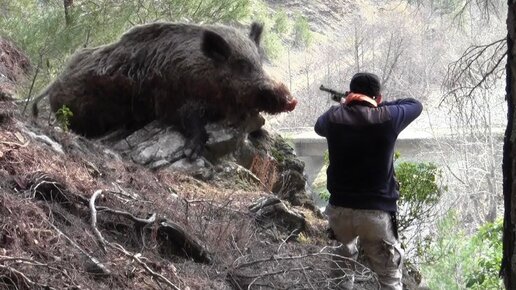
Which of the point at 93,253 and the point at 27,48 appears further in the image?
the point at 27,48

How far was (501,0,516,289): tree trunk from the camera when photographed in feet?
6.81

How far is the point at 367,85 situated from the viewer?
12.4ft

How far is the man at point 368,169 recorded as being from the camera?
3680 millimetres

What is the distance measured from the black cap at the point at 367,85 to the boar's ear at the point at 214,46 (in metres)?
2.06

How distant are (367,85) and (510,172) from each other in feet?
5.74

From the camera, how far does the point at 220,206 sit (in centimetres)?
441

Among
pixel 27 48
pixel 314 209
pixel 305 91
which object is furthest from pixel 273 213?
pixel 305 91

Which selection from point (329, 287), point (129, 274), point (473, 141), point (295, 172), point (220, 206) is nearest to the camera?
point (129, 274)

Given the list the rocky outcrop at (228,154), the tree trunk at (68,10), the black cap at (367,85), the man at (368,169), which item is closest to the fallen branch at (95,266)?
the man at (368,169)

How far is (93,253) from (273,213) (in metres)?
1.91

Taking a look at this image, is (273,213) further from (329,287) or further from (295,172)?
(295,172)

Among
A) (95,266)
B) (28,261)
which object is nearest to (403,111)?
(95,266)

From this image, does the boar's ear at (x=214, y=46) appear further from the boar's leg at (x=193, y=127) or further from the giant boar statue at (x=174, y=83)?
the boar's leg at (x=193, y=127)

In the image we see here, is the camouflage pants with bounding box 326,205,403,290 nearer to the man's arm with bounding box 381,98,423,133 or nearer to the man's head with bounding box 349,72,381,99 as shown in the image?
the man's arm with bounding box 381,98,423,133
